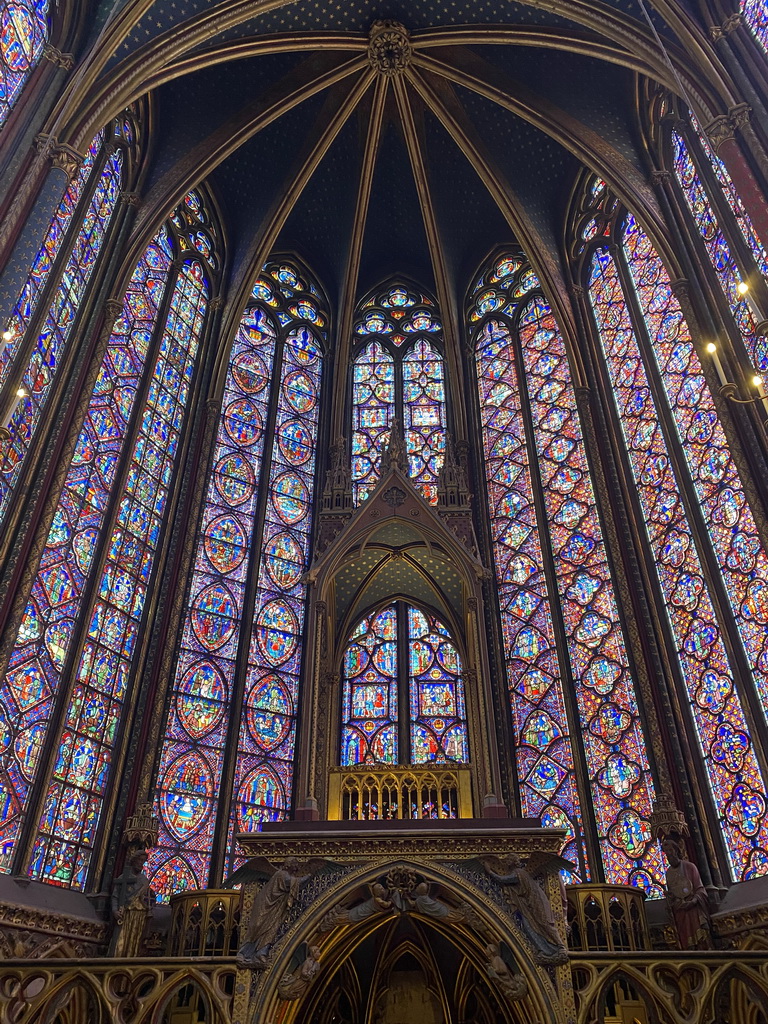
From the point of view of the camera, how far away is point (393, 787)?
8617 mm

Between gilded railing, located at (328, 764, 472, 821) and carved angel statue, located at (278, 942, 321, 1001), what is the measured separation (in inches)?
79.1

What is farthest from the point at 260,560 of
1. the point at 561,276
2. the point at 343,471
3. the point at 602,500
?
the point at 561,276

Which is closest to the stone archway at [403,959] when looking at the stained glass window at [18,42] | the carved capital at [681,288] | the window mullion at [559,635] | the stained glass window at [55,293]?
the window mullion at [559,635]

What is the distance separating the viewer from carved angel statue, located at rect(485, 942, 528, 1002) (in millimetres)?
6270

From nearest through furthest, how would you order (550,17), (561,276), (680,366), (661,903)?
(661,903), (680,366), (550,17), (561,276)

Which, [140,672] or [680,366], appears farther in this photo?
[680,366]

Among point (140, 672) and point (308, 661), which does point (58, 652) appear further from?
point (308, 661)

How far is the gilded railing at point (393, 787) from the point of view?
8539 millimetres

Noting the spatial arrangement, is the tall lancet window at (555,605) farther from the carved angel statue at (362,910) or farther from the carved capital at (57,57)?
the carved capital at (57,57)

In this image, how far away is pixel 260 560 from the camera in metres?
13.1

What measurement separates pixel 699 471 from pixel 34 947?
9193 mm

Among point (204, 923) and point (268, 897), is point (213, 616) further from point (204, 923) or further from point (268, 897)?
point (268, 897)

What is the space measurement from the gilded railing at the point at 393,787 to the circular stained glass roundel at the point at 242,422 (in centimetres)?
686

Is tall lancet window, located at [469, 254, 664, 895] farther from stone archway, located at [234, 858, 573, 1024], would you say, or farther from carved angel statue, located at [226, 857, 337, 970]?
carved angel statue, located at [226, 857, 337, 970]
